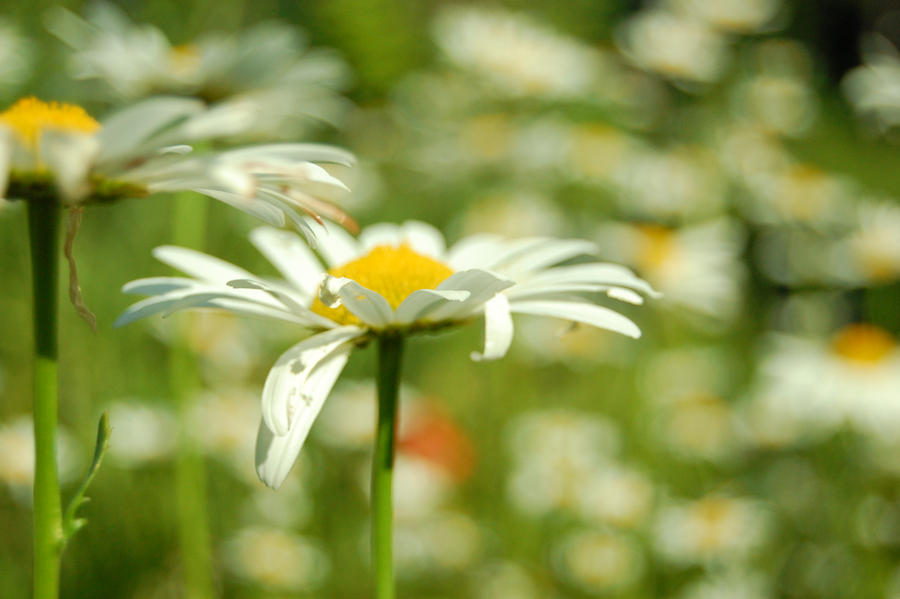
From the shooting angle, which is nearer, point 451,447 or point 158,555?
point 158,555

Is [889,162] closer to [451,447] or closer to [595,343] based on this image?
[595,343]

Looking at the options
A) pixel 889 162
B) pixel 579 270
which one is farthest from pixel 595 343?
pixel 889 162

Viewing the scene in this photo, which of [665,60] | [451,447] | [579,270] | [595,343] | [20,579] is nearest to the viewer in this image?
[579,270]

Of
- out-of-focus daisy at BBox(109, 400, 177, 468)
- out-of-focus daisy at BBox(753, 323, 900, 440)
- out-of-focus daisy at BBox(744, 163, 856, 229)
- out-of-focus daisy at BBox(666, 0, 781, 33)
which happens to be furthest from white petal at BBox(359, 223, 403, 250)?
out-of-focus daisy at BBox(666, 0, 781, 33)

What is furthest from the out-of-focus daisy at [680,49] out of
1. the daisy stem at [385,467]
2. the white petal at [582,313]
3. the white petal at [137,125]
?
the white petal at [137,125]

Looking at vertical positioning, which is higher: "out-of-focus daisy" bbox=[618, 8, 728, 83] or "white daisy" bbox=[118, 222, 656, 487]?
"out-of-focus daisy" bbox=[618, 8, 728, 83]

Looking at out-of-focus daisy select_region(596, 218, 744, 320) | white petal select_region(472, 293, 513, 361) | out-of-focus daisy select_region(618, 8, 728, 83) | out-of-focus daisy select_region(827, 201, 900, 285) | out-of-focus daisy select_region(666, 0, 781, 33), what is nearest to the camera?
white petal select_region(472, 293, 513, 361)

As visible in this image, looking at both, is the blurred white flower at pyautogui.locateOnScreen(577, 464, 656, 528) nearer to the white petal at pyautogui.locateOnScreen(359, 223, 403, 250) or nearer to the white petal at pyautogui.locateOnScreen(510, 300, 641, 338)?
the white petal at pyautogui.locateOnScreen(359, 223, 403, 250)
